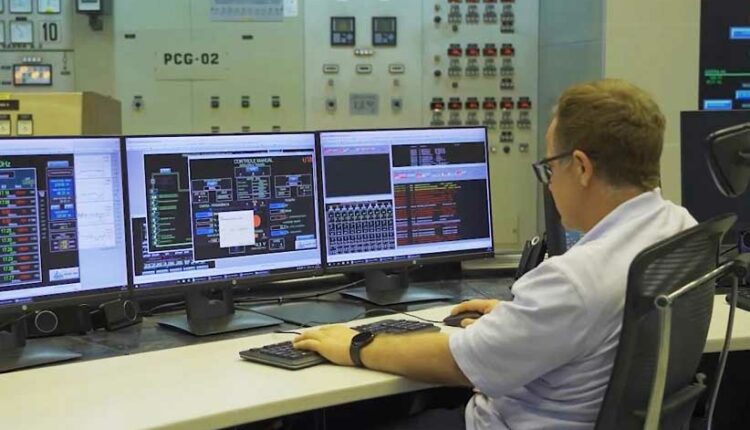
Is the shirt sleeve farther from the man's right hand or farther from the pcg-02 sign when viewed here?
the pcg-02 sign

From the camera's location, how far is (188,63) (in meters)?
4.79

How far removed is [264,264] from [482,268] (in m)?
0.80

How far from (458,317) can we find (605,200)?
0.67m

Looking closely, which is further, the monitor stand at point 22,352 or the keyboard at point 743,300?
the keyboard at point 743,300

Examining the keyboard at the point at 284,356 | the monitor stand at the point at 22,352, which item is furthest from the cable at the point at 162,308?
the keyboard at the point at 284,356

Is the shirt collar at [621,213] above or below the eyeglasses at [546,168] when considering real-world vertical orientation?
below

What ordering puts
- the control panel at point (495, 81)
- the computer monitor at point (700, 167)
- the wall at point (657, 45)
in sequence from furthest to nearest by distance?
the control panel at point (495, 81) → the wall at point (657, 45) → the computer monitor at point (700, 167)

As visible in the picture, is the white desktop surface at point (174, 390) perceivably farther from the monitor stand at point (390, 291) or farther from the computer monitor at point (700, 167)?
the computer monitor at point (700, 167)

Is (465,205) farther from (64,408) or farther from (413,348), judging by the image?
(64,408)

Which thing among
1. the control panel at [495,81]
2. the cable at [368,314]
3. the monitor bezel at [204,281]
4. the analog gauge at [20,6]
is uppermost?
the analog gauge at [20,6]

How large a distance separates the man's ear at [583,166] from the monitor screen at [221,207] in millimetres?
939

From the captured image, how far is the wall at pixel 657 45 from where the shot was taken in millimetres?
4180

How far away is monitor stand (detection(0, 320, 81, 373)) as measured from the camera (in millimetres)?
1800

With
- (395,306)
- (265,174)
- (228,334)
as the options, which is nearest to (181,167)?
(265,174)
